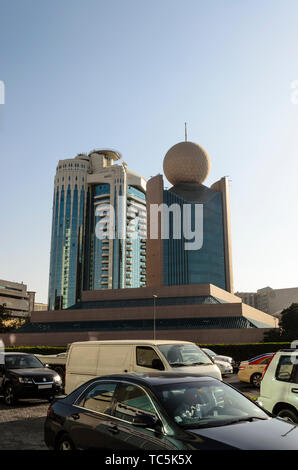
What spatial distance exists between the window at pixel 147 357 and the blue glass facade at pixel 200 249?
69850 mm

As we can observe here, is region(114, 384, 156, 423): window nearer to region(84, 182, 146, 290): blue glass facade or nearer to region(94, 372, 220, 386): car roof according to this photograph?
region(94, 372, 220, 386): car roof

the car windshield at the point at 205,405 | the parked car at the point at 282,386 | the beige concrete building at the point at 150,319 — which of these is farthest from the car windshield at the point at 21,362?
the beige concrete building at the point at 150,319

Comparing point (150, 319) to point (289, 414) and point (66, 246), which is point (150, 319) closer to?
point (289, 414)

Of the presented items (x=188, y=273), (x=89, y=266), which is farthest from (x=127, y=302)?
(x=89, y=266)

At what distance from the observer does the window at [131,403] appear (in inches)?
174

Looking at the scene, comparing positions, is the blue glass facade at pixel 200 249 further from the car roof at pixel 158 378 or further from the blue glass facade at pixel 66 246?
the car roof at pixel 158 378

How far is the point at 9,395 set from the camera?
11.7m

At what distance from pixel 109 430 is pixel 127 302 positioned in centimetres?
5585

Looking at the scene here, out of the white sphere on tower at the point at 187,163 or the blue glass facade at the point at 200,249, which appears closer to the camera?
the blue glass facade at the point at 200,249

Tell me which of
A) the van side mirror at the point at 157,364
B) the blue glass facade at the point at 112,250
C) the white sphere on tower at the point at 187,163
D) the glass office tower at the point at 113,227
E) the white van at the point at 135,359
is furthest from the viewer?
the glass office tower at the point at 113,227

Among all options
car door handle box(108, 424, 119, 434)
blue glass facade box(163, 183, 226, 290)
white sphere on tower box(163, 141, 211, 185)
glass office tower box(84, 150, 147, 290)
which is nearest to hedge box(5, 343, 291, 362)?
car door handle box(108, 424, 119, 434)

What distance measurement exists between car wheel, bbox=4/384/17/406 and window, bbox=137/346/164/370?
4247 millimetres

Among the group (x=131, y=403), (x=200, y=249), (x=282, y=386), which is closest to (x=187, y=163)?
(x=200, y=249)

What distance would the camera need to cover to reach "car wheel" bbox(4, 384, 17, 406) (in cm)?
1155
